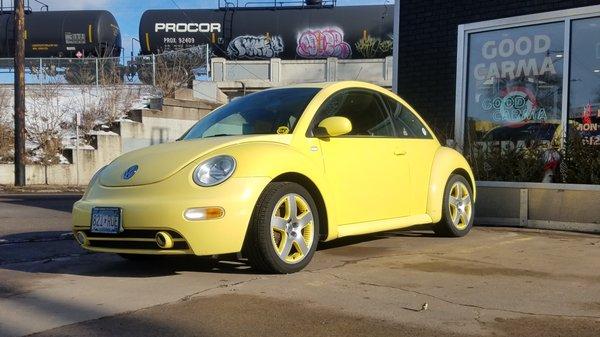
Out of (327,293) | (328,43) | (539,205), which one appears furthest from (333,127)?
(328,43)

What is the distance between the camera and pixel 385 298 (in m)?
4.27

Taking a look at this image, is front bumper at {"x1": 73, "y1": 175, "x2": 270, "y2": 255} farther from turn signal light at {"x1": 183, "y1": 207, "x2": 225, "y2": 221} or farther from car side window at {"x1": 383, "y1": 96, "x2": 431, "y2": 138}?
car side window at {"x1": 383, "y1": 96, "x2": 431, "y2": 138}

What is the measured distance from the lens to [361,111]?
20.0 ft

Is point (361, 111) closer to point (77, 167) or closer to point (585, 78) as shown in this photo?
point (585, 78)

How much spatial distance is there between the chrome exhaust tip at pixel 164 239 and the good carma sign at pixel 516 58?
23.8 ft

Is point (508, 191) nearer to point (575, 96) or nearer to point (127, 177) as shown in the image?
point (575, 96)

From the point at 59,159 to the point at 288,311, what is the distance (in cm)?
1583

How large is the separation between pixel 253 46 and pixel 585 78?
20431 millimetres

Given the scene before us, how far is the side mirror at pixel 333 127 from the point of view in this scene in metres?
5.26

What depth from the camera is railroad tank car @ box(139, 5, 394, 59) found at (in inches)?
1085

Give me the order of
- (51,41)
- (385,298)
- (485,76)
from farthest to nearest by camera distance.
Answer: (51,41) → (485,76) → (385,298)

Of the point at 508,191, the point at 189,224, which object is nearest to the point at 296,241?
the point at 189,224

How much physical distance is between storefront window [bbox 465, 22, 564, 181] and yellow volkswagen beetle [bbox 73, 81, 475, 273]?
3.05 metres

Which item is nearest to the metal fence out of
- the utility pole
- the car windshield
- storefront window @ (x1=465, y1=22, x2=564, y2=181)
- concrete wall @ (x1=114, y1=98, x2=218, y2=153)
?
concrete wall @ (x1=114, y1=98, x2=218, y2=153)
